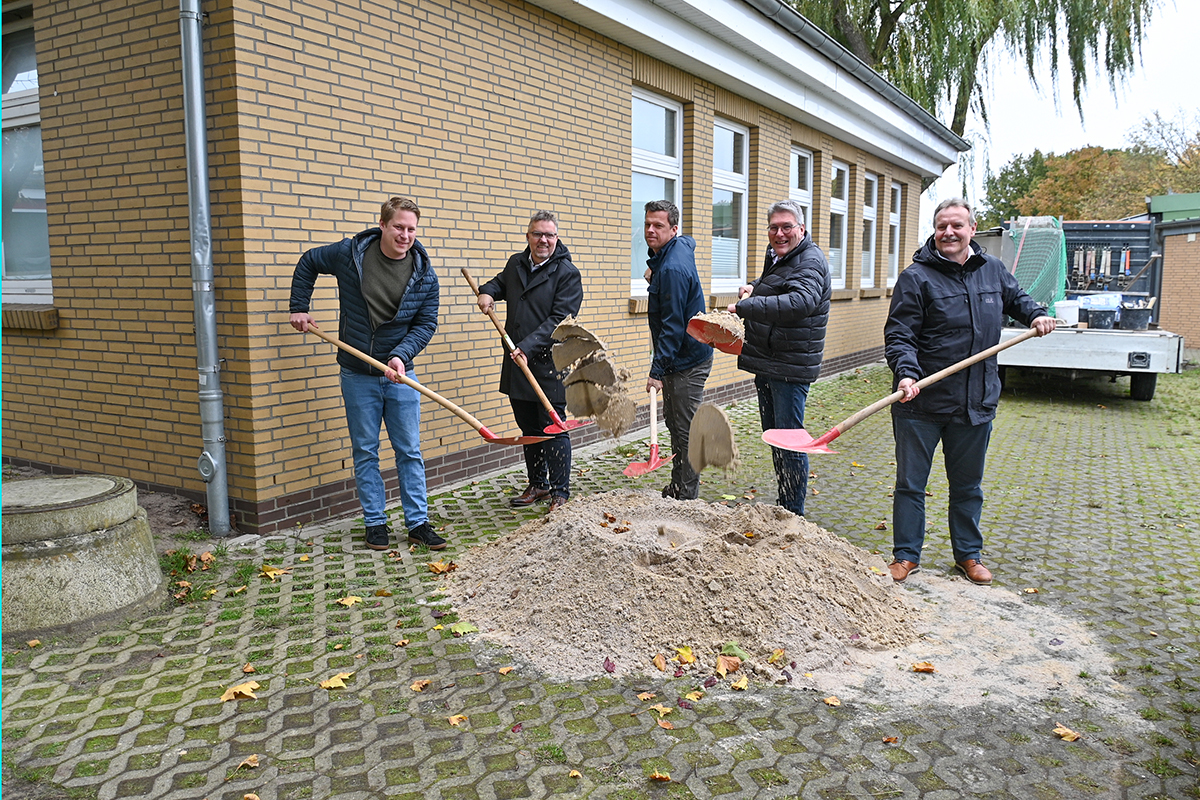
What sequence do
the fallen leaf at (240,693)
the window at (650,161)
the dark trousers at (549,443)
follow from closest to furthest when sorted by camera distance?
the fallen leaf at (240,693), the dark trousers at (549,443), the window at (650,161)

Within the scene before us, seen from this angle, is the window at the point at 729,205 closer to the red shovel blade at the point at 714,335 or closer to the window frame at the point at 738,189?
the window frame at the point at 738,189

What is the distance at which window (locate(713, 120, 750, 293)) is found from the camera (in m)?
10.7

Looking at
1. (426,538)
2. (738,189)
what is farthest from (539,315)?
(738,189)

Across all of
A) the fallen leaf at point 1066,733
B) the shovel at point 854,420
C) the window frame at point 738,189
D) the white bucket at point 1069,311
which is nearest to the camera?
the fallen leaf at point 1066,733

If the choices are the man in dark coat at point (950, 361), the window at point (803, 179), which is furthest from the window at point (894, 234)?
the man in dark coat at point (950, 361)

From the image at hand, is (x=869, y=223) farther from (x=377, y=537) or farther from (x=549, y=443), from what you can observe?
(x=377, y=537)

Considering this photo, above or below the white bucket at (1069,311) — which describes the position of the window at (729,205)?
above

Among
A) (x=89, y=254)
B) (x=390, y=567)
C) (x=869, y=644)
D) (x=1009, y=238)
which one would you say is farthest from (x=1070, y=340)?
(x=89, y=254)

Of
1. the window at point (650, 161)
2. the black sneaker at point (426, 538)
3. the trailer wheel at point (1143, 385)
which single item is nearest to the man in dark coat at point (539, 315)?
the black sneaker at point (426, 538)

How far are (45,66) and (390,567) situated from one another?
4.11 m

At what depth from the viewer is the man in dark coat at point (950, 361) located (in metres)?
4.61

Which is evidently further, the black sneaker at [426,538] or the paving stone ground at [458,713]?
the black sneaker at [426,538]

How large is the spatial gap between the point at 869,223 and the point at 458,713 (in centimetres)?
1519

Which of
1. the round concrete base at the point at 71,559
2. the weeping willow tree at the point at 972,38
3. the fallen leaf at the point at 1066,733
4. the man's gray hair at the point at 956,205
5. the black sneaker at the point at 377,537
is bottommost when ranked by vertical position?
the fallen leaf at the point at 1066,733
